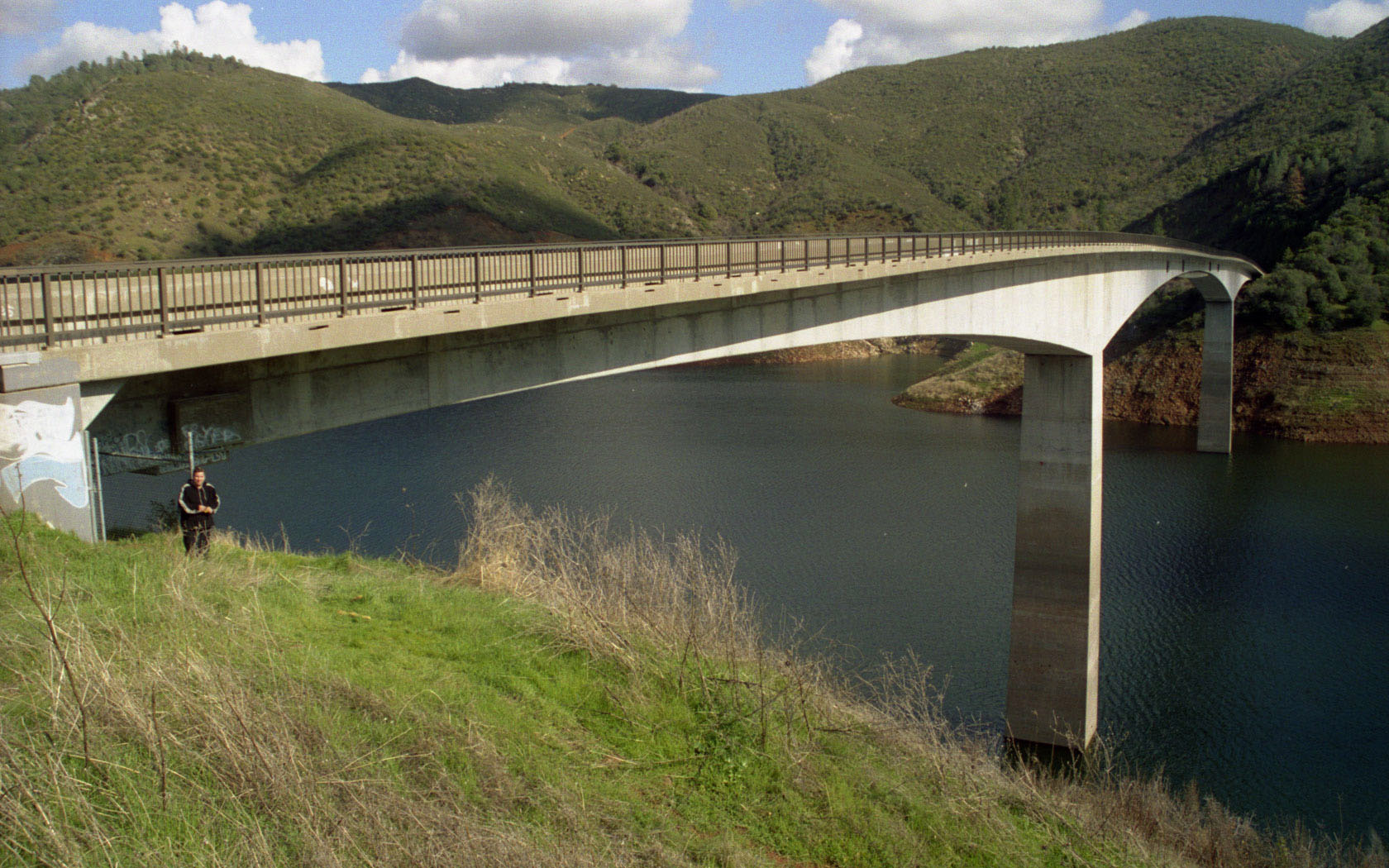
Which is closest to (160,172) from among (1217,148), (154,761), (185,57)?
(185,57)

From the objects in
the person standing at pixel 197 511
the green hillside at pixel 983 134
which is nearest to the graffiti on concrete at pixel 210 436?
the person standing at pixel 197 511

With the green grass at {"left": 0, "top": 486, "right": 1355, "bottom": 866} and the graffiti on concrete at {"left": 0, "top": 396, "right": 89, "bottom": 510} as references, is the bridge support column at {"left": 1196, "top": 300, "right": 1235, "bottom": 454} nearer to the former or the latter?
the green grass at {"left": 0, "top": 486, "right": 1355, "bottom": 866}

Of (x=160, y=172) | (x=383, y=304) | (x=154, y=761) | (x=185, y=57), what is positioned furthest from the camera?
(x=185, y=57)

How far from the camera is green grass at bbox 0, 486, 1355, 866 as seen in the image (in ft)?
15.8

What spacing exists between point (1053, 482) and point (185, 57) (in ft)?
236

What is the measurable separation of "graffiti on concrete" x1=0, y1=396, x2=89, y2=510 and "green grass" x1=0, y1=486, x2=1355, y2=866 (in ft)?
1.08

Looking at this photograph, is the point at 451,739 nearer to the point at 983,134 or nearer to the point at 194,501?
the point at 194,501

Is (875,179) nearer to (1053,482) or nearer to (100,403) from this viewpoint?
(1053,482)

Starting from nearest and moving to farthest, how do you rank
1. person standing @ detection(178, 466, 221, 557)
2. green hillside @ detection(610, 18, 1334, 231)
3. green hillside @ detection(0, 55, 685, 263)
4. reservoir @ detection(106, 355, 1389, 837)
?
1. person standing @ detection(178, 466, 221, 557)
2. reservoir @ detection(106, 355, 1389, 837)
3. green hillside @ detection(0, 55, 685, 263)
4. green hillside @ detection(610, 18, 1334, 231)

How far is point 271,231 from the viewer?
44000 millimetres

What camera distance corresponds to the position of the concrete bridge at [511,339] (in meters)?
7.47

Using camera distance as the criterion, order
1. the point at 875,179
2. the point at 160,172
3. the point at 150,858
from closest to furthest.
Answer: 1. the point at 150,858
2. the point at 160,172
3. the point at 875,179

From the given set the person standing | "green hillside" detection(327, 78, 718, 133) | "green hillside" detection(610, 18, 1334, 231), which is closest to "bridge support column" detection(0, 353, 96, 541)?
the person standing

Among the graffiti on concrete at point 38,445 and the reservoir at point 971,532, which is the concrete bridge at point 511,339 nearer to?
the graffiti on concrete at point 38,445
